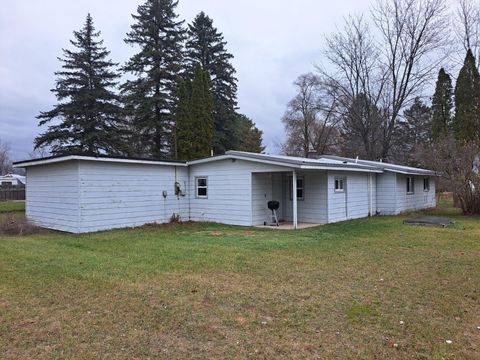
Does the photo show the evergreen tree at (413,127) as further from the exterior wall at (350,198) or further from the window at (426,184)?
the exterior wall at (350,198)

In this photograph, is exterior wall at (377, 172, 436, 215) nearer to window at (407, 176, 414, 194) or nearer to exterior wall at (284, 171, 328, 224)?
window at (407, 176, 414, 194)

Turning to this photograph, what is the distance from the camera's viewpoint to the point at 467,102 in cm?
2447

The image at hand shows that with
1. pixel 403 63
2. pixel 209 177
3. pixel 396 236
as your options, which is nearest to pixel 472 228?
pixel 396 236

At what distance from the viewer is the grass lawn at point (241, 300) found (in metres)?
3.58

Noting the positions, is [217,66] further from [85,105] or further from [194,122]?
[85,105]

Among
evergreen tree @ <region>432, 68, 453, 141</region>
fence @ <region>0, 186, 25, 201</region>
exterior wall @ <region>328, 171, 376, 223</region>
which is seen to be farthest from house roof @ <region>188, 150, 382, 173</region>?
fence @ <region>0, 186, 25, 201</region>

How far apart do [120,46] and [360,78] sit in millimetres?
19550

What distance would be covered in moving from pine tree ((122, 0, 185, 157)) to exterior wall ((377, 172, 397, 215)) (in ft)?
52.6

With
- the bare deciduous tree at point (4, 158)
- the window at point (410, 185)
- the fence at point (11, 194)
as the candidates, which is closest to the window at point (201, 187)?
the window at point (410, 185)

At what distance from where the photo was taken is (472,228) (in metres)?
12.2

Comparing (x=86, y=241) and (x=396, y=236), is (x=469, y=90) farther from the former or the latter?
(x=86, y=241)

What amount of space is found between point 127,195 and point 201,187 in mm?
3071

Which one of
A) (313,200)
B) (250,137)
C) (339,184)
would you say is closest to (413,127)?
(250,137)

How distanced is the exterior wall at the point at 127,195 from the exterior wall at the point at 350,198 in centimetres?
566
